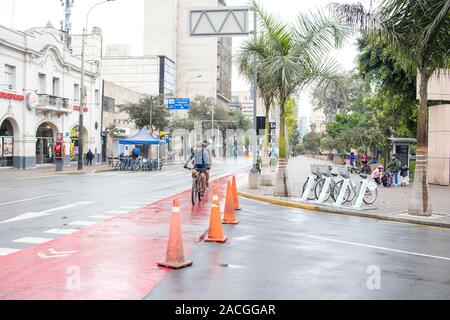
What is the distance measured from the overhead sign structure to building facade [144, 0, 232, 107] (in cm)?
9129

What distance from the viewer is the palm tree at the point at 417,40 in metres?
12.3

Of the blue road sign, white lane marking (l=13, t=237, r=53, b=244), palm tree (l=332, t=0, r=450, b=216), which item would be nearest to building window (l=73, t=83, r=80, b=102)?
the blue road sign

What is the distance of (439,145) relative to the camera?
25.8 metres

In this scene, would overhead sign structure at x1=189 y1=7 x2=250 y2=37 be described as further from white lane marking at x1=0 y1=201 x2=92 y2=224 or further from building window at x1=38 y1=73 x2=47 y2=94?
building window at x1=38 y1=73 x2=47 y2=94

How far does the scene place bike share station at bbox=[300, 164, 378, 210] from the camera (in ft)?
48.6

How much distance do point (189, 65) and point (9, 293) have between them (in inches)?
4486

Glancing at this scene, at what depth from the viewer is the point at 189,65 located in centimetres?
11688

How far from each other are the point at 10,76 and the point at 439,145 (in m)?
28.8

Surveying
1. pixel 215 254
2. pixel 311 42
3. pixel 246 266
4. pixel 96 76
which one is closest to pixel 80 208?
pixel 215 254

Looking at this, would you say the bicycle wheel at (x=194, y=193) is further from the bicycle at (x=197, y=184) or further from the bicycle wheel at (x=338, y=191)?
the bicycle wheel at (x=338, y=191)

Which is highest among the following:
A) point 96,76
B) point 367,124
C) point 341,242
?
point 96,76

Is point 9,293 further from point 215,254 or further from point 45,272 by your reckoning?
point 215,254

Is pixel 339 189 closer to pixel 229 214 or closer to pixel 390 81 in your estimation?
pixel 229 214

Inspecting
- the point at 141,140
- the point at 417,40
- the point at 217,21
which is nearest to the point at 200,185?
the point at 217,21
